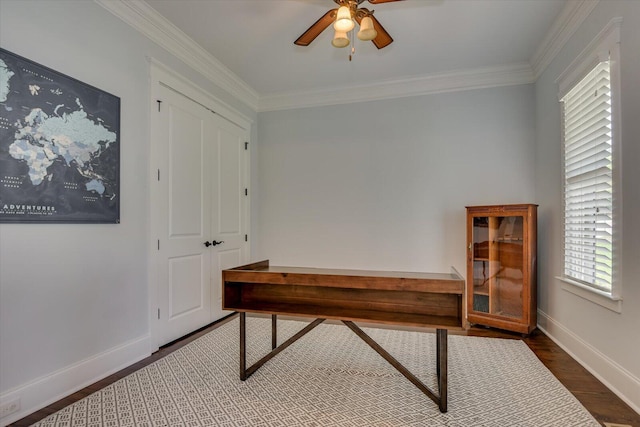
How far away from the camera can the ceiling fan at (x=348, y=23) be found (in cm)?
200

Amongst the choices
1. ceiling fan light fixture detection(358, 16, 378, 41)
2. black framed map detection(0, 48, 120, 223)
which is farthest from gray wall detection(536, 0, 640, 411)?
black framed map detection(0, 48, 120, 223)

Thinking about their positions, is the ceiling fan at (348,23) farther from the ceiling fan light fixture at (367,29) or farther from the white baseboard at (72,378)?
the white baseboard at (72,378)

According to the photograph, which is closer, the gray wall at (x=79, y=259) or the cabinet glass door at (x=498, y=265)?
the gray wall at (x=79, y=259)

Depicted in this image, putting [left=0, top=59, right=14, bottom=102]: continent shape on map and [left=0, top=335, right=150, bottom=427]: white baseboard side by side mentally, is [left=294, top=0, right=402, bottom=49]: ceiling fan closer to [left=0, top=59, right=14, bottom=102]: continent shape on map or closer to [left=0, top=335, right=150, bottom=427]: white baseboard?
[left=0, top=59, right=14, bottom=102]: continent shape on map

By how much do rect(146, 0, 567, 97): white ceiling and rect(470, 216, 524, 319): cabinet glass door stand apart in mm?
1746

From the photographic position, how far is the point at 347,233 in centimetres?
424

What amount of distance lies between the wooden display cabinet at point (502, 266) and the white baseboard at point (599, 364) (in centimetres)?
24

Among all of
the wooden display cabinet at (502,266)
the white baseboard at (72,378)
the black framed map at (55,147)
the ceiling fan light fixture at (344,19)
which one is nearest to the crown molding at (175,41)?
the black framed map at (55,147)

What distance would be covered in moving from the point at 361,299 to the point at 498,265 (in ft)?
6.58

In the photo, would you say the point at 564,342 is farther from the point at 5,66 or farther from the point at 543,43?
the point at 5,66

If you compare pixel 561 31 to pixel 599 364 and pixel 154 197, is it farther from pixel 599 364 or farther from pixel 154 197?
pixel 154 197

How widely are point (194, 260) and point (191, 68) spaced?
1.98m

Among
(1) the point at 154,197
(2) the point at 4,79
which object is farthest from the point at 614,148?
(2) the point at 4,79

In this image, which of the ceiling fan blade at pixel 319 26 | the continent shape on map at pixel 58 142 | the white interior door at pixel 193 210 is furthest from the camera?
the white interior door at pixel 193 210
